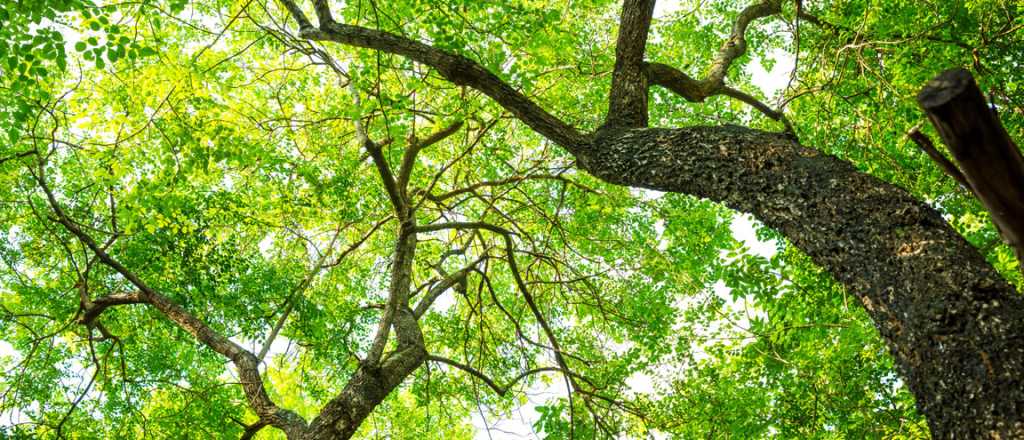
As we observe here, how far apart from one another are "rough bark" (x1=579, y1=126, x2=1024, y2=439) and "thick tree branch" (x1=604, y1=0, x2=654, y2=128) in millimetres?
962

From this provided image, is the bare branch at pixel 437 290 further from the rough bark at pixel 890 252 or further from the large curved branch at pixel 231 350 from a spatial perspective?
the rough bark at pixel 890 252

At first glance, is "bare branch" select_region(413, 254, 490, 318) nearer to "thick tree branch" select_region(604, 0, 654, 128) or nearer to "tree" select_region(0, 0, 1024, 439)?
"tree" select_region(0, 0, 1024, 439)

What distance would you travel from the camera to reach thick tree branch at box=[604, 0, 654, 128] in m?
4.02

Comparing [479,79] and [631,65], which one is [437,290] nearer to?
[479,79]

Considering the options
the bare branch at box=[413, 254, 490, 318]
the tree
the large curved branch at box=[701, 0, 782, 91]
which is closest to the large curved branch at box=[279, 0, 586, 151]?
the tree

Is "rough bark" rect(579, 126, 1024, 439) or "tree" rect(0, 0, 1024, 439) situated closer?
"rough bark" rect(579, 126, 1024, 439)

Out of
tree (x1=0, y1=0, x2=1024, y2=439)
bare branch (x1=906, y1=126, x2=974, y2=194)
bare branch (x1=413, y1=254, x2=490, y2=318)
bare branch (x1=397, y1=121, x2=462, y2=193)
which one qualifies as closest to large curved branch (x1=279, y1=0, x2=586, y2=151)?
tree (x1=0, y1=0, x2=1024, y2=439)

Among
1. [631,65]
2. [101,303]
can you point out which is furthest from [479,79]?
[101,303]

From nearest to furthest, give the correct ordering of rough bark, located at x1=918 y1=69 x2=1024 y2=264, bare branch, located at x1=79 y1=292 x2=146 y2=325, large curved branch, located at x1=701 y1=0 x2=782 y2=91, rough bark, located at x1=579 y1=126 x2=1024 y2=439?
rough bark, located at x1=918 y1=69 x2=1024 y2=264, rough bark, located at x1=579 y1=126 x2=1024 y2=439, large curved branch, located at x1=701 y1=0 x2=782 y2=91, bare branch, located at x1=79 y1=292 x2=146 y2=325

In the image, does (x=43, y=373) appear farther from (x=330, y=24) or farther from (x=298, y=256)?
(x=330, y=24)

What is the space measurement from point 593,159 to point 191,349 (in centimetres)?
686

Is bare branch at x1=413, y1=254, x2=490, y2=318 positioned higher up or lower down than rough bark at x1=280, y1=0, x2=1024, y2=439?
higher up

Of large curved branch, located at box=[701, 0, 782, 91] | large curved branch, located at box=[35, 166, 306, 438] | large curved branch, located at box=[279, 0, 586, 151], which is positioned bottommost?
large curved branch, located at box=[35, 166, 306, 438]

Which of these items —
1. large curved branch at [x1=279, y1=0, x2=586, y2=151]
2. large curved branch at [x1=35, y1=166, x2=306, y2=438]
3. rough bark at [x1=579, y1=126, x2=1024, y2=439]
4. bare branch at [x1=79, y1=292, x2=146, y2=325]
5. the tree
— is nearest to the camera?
rough bark at [x1=579, y1=126, x2=1024, y2=439]
